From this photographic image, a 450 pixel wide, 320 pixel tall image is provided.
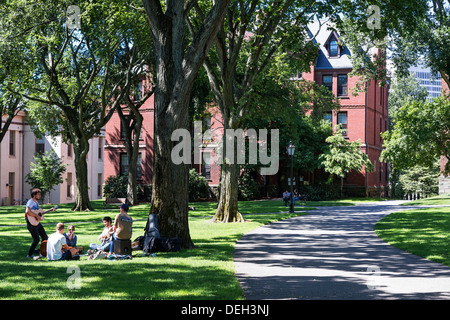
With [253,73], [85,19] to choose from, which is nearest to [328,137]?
[253,73]

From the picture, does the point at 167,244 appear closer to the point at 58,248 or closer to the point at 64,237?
the point at 64,237

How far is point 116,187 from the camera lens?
4684cm

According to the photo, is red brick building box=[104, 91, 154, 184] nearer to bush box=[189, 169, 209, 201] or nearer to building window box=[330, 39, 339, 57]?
bush box=[189, 169, 209, 201]

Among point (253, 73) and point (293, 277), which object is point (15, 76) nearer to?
point (253, 73)

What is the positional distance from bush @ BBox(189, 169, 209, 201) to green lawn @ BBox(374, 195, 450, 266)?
23893 millimetres

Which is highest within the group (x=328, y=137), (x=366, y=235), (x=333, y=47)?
(x=333, y=47)

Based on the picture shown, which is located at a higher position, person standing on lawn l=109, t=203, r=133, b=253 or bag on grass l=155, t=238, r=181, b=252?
person standing on lawn l=109, t=203, r=133, b=253

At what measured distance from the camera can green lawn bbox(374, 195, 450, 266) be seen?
45.2ft

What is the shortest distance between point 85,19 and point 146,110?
87.4 ft

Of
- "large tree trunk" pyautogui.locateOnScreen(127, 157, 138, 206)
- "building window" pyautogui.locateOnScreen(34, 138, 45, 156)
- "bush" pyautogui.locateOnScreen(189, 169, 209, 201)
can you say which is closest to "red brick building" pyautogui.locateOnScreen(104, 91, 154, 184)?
"bush" pyautogui.locateOnScreen(189, 169, 209, 201)

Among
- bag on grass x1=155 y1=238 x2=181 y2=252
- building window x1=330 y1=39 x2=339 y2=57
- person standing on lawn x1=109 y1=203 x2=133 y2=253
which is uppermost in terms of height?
building window x1=330 y1=39 x2=339 y2=57

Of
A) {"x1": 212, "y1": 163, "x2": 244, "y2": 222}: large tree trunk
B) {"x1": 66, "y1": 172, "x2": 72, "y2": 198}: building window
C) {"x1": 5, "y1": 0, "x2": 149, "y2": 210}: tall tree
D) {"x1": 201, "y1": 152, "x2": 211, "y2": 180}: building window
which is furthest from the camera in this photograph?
{"x1": 66, "y1": 172, "x2": 72, "y2": 198}: building window

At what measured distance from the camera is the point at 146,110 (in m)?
Answer: 51.9

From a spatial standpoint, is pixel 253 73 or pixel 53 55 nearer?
pixel 253 73
